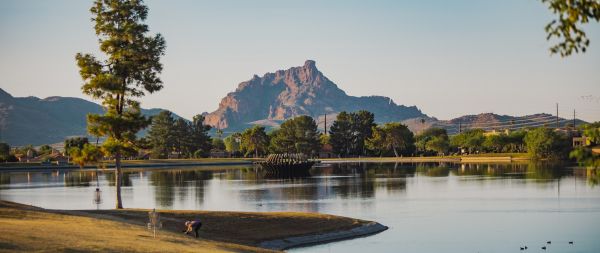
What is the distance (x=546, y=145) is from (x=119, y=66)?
14808cm

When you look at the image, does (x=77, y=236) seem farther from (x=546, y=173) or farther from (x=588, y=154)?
(x=546, y=173)

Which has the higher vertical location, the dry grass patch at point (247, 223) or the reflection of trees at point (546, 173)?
the dry grass patch at point (247, 223)

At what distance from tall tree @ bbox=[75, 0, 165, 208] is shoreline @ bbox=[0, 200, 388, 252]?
17.4ft

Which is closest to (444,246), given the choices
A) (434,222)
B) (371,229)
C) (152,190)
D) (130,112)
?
(371,229)

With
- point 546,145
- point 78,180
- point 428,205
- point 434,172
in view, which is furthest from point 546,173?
point 78,180

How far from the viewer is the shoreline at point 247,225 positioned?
116ft

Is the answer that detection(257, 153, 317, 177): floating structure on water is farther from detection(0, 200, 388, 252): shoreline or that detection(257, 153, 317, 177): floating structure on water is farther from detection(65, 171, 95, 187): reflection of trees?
detection(0, 200, 388, 252): shoreline

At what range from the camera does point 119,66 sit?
46.1 m

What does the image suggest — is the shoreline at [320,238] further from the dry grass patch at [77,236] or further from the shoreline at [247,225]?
the dry grass patch at [77,236]

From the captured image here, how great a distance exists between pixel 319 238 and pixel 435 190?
42.9m

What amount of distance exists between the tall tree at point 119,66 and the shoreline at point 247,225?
531cm

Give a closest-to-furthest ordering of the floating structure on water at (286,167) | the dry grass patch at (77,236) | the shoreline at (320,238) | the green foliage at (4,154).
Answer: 1. the dry grass patch at (77,236)
2. the shoreline at (320,238)
3. the floating structure on water at (286,167)
4. the green foliage at (4,154)

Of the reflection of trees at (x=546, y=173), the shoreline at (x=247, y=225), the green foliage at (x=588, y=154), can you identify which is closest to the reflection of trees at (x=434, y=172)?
the reflection of trees at (x=546, y=173)

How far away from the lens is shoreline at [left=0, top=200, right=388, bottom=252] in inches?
1395
